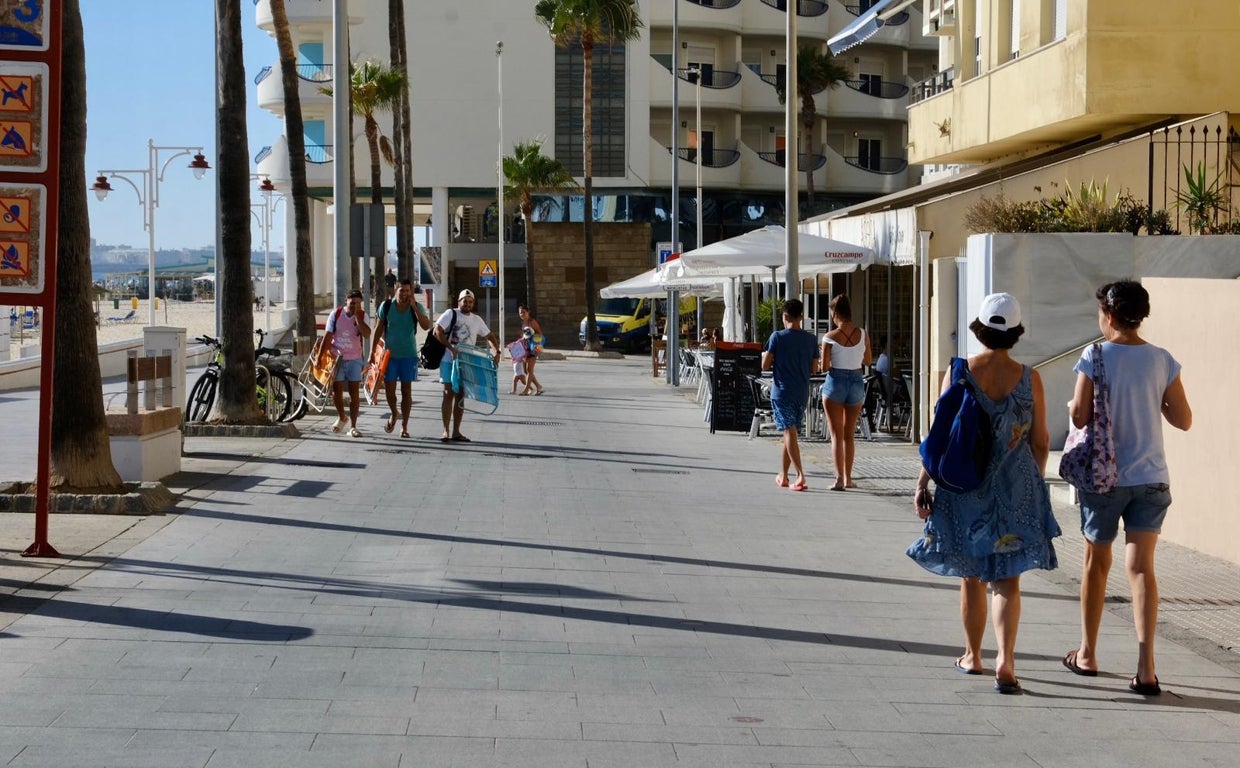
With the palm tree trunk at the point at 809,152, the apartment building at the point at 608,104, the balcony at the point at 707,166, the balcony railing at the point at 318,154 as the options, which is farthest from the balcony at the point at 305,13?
the palm tree trunk at the point at 809,152

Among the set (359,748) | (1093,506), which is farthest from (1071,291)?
(359,748)

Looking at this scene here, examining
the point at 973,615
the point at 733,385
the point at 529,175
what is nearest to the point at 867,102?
the point at 529,175

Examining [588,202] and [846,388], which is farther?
[588,202]

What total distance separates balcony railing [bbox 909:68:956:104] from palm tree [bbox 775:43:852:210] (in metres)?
31.8

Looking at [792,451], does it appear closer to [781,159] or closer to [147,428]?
[147,428]

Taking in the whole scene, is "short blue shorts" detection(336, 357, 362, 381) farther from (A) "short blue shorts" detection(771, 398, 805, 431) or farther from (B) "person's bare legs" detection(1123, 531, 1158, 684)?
(B) "person's bare legs" detection(1123, 531, 1158, 684)

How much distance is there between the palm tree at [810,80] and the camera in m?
63.0

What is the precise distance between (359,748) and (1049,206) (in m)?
13.5

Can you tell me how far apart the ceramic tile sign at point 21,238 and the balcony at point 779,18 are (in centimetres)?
5646

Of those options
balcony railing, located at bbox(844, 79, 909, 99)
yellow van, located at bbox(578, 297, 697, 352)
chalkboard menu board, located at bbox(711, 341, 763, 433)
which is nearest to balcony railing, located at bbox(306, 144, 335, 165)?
yellow van, located at bbox(578, 297, 697, 352)

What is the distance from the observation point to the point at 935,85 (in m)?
29.8

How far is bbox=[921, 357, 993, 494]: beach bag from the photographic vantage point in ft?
23.0

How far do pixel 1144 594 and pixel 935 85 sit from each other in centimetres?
2387

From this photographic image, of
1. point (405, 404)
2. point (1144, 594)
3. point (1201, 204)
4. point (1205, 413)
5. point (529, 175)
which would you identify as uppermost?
point (529, 175)
